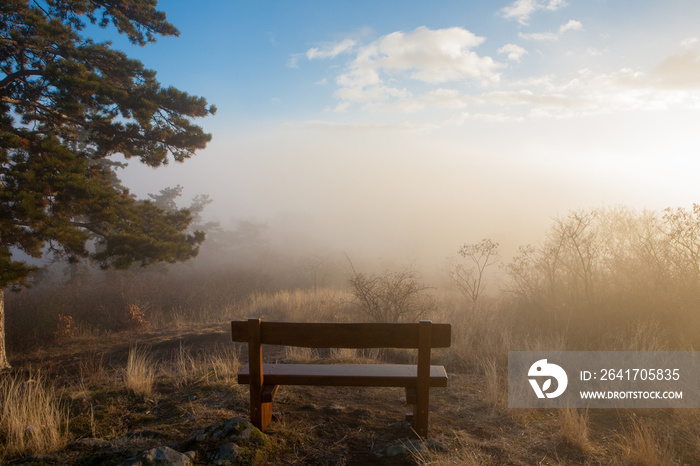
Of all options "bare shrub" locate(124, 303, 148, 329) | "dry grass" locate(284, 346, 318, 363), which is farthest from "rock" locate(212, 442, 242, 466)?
"bare shrub" locate(124, 303, 148, 329)

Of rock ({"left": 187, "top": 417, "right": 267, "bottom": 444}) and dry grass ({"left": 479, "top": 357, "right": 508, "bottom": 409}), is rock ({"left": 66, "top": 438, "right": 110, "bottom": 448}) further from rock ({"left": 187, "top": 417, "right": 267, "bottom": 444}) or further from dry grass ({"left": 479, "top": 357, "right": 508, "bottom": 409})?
dry grass ({"left": 479, "top": 357, "right": 508, "bottom": 409})

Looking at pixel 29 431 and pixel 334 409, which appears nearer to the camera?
pixel 29 431

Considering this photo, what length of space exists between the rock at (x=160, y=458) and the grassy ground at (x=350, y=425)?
0.25 metres

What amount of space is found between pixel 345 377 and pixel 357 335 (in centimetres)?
49

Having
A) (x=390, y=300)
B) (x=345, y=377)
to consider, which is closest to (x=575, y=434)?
(x=345, y=377)

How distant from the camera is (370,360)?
21.9ft

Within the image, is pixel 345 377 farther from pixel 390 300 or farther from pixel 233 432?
pixel 390 300

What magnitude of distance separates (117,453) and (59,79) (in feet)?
24.3

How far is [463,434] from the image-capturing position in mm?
4043

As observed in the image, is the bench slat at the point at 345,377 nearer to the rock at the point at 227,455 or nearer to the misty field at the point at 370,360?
the misty field at the point at 370,360

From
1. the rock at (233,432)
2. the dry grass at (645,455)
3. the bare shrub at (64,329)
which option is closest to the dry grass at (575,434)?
the dry grass at (645,455)

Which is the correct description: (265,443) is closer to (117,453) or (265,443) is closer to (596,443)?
(117,453)

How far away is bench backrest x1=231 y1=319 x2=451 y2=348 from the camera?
3.56m

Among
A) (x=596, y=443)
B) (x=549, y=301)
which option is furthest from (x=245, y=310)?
Result: (x=596, y=443)
